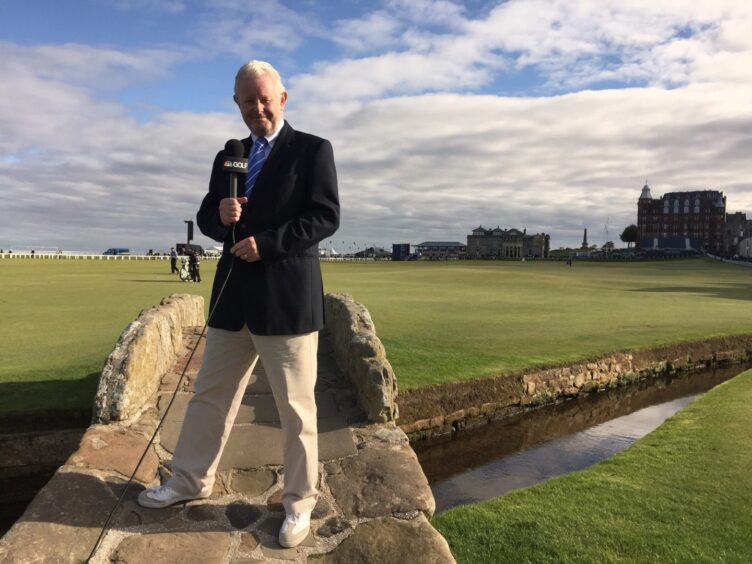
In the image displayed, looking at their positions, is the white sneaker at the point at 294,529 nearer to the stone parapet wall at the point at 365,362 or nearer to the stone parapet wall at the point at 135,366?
the stone parapet wall at the point at 365,362

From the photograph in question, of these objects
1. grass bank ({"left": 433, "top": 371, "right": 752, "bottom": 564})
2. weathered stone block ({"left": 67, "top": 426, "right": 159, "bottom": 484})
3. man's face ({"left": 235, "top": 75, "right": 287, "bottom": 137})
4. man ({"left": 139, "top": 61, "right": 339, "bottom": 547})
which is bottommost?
grass bank ({"left": 433, "top": 371, "right": 752, "bottom": 564})

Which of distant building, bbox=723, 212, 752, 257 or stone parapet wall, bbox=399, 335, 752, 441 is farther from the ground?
distant building, bbox=723, 212, 752, 257

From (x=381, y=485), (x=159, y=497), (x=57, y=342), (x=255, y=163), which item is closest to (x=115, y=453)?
(x=159, y=497)

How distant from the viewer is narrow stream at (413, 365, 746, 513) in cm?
786

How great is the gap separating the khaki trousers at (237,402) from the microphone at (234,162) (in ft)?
3.39

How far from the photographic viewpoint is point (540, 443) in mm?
9500

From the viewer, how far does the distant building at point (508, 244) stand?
185 meters

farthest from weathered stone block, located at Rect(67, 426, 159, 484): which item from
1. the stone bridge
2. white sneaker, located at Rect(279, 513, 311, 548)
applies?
white sneaker, located at Rect(279, 513, 311, 548)

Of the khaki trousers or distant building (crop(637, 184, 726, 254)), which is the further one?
distant building (crop(637, 184, 726, 254))

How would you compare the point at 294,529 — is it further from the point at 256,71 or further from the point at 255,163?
the point at 256,71

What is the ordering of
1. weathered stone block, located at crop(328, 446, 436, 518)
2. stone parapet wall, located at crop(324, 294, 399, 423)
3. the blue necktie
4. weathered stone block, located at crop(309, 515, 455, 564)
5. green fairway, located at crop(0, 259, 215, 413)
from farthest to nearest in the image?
1. green fairway, located at crop(0, 259, 215, 413)
2. stone parapet wall, located at crop(324, 294, 399, 423)
3. weathered stone block, located at crop(328, 446, 436, 518)
4. the blue necktie
5. weathered stone block, located at crop(309, 515, 455, 564)

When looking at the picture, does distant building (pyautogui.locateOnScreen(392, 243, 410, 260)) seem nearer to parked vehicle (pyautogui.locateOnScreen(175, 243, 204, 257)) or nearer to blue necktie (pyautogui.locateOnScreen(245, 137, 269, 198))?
parked vehicle (pyautogui.locateOnScreen(175, 243, 204, 257))

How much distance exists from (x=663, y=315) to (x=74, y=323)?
1942 centimetres

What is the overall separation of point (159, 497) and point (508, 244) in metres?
188
